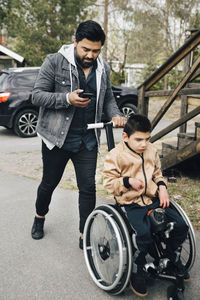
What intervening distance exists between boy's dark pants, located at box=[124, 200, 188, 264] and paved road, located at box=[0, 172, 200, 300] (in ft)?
1.56

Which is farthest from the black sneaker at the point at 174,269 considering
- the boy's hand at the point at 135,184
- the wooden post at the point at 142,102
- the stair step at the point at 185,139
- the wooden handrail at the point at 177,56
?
the wooden post at the point at 142,102

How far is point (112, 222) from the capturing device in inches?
85.3

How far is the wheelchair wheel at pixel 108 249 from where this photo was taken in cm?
209

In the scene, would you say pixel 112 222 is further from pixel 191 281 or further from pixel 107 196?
pixel 107 196

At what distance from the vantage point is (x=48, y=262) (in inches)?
111

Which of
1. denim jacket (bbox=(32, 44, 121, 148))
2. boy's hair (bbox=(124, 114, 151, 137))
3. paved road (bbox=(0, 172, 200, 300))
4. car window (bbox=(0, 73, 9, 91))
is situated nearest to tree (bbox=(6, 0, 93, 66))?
car window (bbox=(0, 73, 9, 91))

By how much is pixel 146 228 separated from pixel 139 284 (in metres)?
0.48

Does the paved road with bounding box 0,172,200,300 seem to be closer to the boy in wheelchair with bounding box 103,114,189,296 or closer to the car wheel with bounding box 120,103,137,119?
the boy in wheelchair with bounding box 103,114,189,296

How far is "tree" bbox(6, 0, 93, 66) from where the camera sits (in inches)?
833

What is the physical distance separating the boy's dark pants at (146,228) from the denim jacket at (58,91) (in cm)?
89

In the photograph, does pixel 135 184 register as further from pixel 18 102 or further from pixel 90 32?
pixel 18 102

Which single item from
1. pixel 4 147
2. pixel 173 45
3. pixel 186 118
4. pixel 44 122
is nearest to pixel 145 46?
pixel 173 45

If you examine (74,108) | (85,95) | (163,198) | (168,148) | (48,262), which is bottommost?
(48,262)

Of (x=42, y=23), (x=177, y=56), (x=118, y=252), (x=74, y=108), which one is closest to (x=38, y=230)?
(x=118, y=252)
